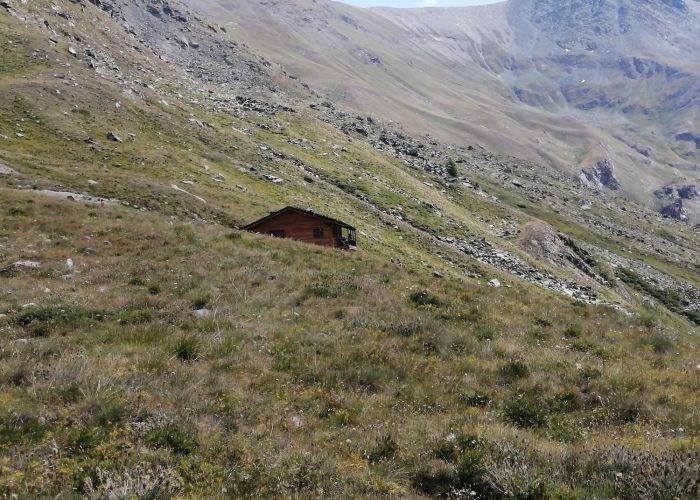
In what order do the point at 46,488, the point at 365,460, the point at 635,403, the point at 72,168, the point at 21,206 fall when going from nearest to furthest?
1. the point at 46,488
2. the point at 365,460
3. the point at 635,403
4. the point at 21,206
5. the point at 72,168

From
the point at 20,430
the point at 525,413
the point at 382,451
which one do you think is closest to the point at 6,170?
the point at 20,430

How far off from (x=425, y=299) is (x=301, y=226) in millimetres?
24981

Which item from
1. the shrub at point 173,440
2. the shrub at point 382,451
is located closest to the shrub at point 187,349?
the shrub at point 173,440

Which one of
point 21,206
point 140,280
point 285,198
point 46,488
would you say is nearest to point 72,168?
point 21,206

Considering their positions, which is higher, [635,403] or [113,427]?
[635,403]

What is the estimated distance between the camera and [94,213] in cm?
3134

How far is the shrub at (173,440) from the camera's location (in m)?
7.92

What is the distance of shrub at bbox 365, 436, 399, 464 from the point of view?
835 cm

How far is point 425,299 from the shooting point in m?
18.7

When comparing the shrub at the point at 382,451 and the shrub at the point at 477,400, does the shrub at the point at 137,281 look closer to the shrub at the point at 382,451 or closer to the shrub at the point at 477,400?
the shrub at the point at 477,400

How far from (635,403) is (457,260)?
49.6 m

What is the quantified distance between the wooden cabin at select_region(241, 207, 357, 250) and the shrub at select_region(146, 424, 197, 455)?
33886 mm

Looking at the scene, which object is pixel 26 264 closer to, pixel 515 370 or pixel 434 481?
pixel 515 370

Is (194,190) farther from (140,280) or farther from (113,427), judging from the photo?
(113,427)
